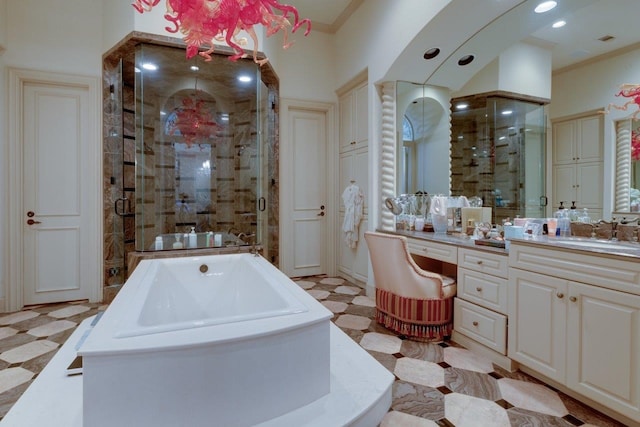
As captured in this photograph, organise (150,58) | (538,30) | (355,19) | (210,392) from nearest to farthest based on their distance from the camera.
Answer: (210,392), (538,30), (150,58), (355,19)

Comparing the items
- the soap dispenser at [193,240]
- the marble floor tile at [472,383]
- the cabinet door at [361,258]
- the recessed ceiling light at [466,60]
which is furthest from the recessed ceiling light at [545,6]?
the soap dispenser at [193,240]

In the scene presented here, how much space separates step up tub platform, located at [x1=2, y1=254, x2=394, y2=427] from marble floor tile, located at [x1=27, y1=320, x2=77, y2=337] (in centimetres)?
Answer: 106

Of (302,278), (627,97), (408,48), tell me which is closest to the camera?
(627,97)

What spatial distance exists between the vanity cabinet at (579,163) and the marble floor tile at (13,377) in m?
3.65

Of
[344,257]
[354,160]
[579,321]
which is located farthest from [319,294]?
[579,321]

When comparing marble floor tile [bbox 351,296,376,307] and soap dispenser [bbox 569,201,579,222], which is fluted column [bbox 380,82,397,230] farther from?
soap dispenser [bbox 569,201,579,222]

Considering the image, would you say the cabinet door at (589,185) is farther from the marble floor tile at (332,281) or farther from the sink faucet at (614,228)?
the marble floor tile at (332,281)

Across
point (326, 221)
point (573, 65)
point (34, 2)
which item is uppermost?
point (34, 2)

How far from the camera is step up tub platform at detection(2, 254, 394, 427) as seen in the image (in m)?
1.16

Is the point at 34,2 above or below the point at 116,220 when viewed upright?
above

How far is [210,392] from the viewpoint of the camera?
123 centimetres

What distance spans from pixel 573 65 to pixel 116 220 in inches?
169

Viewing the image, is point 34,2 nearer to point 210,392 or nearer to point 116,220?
point 116,220

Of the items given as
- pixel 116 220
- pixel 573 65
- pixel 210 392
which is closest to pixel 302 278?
pixel 116 220
